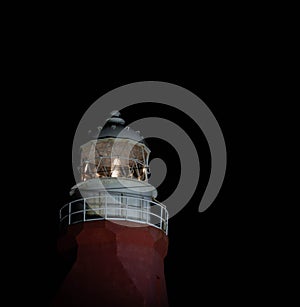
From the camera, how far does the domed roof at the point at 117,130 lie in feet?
65.3

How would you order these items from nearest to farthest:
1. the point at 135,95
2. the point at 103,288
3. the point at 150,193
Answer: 1. the point at 103,288
2. the point at 150,193
3. the point at 135,95

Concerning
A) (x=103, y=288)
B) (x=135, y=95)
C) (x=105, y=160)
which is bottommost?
(x=103, y=288)

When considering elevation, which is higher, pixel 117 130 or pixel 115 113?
pixel 115 113

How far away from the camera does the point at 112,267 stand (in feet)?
61.8

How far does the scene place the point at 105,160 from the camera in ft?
65.4

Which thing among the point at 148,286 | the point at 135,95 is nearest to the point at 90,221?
the point at 148,286

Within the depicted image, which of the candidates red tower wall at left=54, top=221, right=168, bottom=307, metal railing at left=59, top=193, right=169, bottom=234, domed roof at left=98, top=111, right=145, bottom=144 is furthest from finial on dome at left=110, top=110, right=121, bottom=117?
red tower wall at left=54, top=221, right=168, bottom=307

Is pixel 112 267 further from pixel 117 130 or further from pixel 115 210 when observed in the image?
A: pixel 117 130

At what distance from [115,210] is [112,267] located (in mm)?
1177

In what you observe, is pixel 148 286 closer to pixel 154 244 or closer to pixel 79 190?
pixel 154 244

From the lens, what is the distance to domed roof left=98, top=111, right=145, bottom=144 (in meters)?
19.9

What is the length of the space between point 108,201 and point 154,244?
1303 millimetres

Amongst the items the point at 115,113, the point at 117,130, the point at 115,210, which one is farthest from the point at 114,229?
the point at 115,113

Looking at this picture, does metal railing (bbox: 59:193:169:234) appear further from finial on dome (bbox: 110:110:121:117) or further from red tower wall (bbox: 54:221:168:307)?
finial on dome (bbox: 110:110:121:117)
